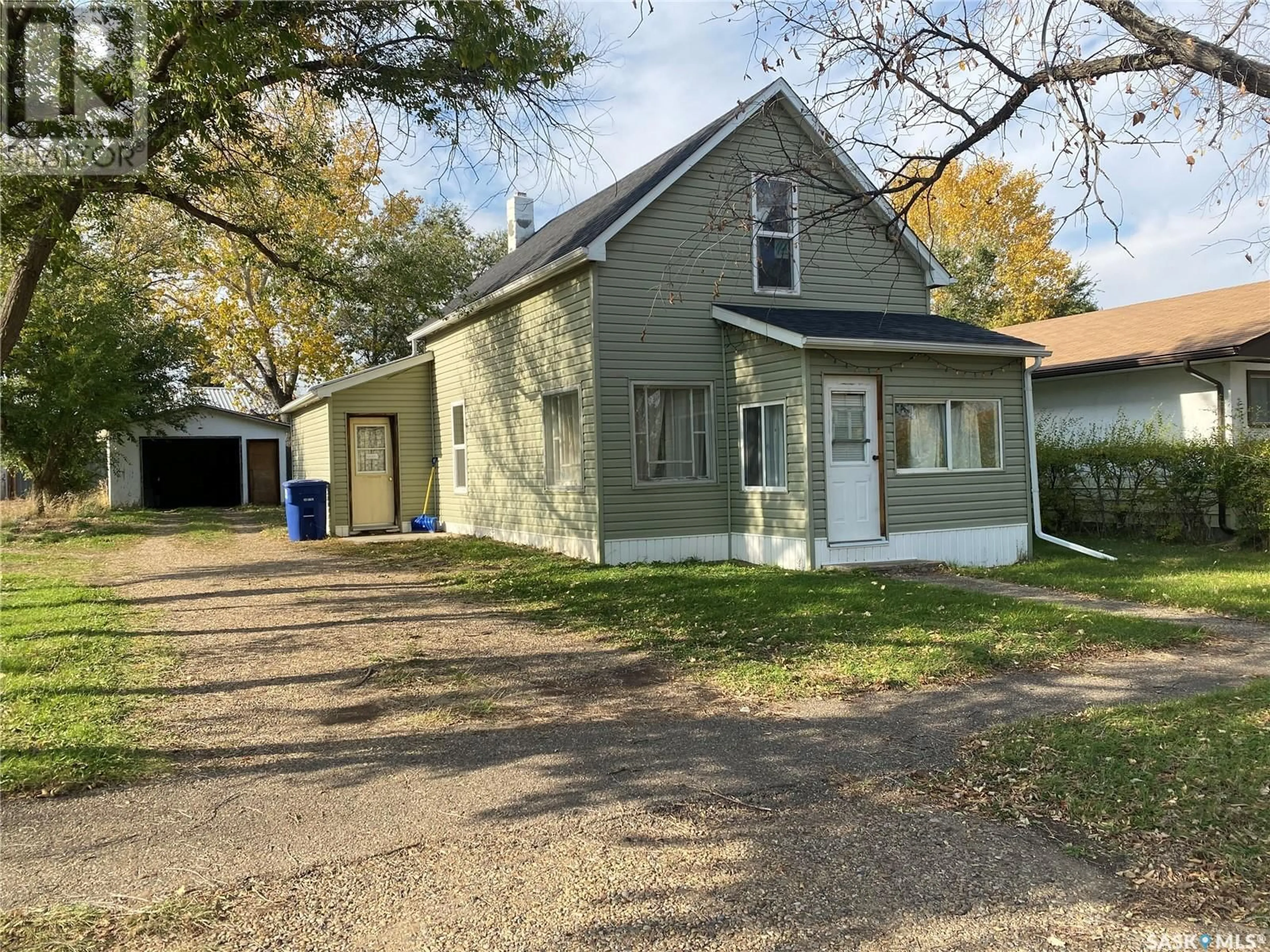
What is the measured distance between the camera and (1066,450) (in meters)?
16.0

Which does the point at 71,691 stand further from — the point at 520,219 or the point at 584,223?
the point at 520,219

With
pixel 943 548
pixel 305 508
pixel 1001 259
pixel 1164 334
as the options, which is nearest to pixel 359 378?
pixel 305 508

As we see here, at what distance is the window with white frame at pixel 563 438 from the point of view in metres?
12.8

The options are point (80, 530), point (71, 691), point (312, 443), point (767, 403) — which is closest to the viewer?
point (71, 691)

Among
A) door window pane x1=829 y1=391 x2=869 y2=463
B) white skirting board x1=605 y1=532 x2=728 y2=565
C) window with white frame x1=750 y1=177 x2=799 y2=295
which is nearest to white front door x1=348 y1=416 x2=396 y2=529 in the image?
white skirting board x1=605 y1=532 x2=728 y2=565

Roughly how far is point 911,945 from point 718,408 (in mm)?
10149

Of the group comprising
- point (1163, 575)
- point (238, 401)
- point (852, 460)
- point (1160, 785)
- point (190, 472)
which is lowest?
point (1160, 785)

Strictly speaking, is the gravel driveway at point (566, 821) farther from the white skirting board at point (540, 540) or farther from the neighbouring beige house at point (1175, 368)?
the neighbouring beige house at point (1175, 368)

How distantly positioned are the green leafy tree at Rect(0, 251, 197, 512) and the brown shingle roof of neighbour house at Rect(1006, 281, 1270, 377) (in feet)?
62.0

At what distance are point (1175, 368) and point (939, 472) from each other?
7.57 metres

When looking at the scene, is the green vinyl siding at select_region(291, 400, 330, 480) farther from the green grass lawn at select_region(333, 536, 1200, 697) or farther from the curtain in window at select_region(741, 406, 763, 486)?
the curtain in window at select_region(741, 406, 763, 486)

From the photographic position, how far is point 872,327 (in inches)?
480

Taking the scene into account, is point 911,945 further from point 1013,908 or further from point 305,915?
point 305,915

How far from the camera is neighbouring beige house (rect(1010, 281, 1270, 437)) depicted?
50.8 feet
